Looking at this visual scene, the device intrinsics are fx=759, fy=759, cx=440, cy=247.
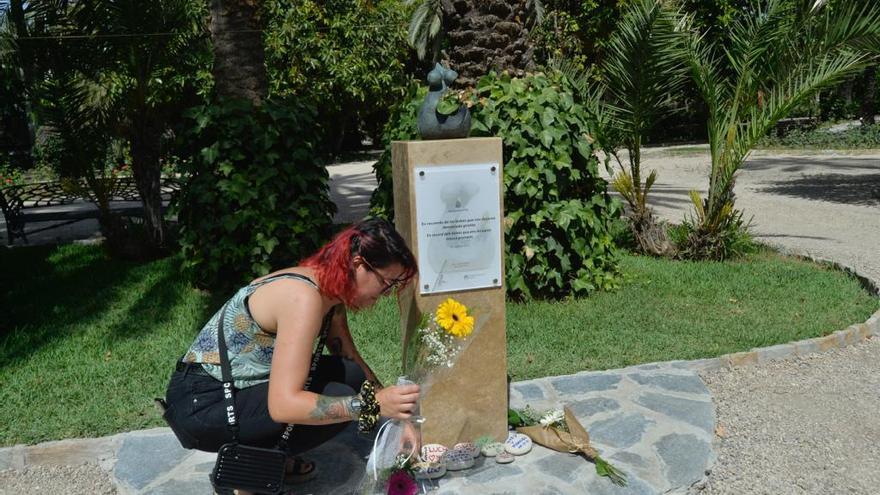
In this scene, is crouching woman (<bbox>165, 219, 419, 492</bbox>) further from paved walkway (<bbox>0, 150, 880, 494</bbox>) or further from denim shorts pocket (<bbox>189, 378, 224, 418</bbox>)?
paved walkway (<bbox>0, 150, 880, 494</bbox>)

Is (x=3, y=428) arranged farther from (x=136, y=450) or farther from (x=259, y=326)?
(x=259, y=326)

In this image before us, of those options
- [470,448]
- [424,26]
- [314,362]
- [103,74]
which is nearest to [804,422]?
[470,448]

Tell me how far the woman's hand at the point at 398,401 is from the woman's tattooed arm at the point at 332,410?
0.11m

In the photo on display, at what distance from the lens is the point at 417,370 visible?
3041mm

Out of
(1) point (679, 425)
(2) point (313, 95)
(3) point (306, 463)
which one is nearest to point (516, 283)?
(1) point (679, 425)

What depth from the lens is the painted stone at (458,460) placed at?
11.6ft

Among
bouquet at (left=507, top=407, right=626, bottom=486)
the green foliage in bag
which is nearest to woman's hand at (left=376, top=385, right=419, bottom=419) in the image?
bouquet at (left=507, top=407, right=626, bottom=486)

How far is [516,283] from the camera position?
623 centimetres

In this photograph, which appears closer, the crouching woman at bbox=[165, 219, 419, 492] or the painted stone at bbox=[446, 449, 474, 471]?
the crouching woman at bbox=[165, 219, 419, 492]

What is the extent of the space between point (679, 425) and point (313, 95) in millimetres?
14877

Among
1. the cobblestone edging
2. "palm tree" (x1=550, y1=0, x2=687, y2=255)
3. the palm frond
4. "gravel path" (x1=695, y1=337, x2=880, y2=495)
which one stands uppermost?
the palm frond

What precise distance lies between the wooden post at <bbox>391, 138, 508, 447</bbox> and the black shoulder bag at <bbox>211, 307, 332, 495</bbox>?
0.83 meters

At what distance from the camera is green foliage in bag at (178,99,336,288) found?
6.48 meters

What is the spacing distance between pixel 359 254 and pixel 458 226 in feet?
2.78
